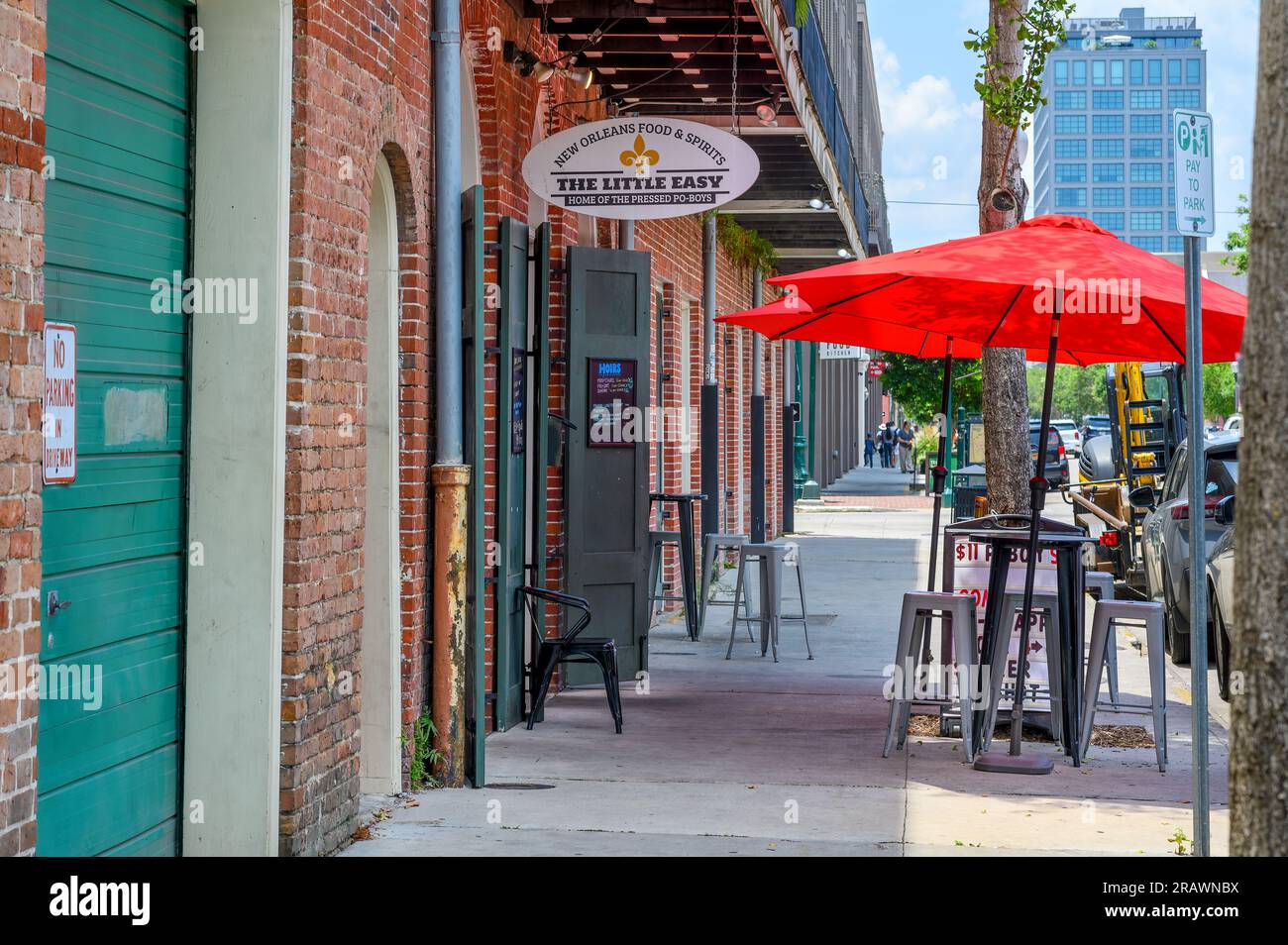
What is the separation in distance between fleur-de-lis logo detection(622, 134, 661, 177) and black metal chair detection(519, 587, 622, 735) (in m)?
2.49

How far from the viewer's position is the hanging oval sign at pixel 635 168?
8906mm

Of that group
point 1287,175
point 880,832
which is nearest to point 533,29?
point 880,832

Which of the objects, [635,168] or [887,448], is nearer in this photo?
[635,168]

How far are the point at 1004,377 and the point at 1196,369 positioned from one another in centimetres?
476

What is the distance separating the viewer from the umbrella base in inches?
305

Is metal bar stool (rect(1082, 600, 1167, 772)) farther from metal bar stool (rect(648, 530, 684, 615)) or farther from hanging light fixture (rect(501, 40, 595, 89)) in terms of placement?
hanging light fixture (rect(501, 40, 595, 89))

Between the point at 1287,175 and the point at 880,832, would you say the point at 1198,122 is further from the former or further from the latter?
the point at 880,832

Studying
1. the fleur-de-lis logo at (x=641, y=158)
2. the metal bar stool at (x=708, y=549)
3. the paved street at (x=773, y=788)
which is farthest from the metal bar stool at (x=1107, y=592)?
the metal bar stool at (x=708, y=549)

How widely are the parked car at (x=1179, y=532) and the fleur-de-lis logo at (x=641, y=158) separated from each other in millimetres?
4493

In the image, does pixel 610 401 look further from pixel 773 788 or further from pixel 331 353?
pixel 331 353

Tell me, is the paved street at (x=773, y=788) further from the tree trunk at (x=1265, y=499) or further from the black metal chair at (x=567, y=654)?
the tree trunk at (x=1265, y=499)

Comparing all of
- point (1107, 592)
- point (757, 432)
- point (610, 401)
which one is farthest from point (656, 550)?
Result: point (757, 432)

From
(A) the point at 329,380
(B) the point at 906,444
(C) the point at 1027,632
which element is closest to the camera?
(A) the point at 329,380

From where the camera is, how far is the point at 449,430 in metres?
7.30
